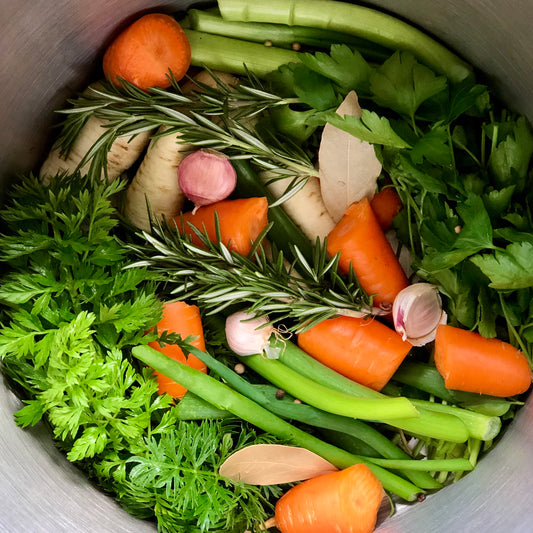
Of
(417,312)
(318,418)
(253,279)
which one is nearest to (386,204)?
(417,312)

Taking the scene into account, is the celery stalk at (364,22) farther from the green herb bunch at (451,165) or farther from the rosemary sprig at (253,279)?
the rosemary sprig at (253,279)

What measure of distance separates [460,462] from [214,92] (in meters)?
0.92

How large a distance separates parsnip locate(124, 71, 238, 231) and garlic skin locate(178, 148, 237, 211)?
0.04 metres

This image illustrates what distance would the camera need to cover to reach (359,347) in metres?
1.25

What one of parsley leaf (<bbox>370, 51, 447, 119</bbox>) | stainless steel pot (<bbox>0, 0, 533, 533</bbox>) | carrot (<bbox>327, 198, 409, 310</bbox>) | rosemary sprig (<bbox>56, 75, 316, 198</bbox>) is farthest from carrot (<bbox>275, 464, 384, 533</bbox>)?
parsley leaf (<bbox>370, 51, 447, 119</bbox>)

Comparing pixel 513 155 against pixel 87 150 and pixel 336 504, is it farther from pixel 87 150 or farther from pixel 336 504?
pixel 87 150

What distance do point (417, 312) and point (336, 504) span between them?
1.40ft

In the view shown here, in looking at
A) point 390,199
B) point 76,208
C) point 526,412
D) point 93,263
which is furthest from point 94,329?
point 526,412

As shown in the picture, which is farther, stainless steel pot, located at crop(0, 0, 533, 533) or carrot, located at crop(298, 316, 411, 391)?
carrot, located at crop(298, 316, 411, 391)

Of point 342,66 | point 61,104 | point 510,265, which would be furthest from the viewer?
point 61,104

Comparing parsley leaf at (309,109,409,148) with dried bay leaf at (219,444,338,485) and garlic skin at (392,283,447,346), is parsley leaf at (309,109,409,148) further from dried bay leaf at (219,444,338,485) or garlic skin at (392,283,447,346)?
dried bay leaf at (219,444,338,485)

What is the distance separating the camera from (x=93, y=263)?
1129mm

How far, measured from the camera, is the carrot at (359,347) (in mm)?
1243

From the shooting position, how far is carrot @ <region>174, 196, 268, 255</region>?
1239 millimetres
